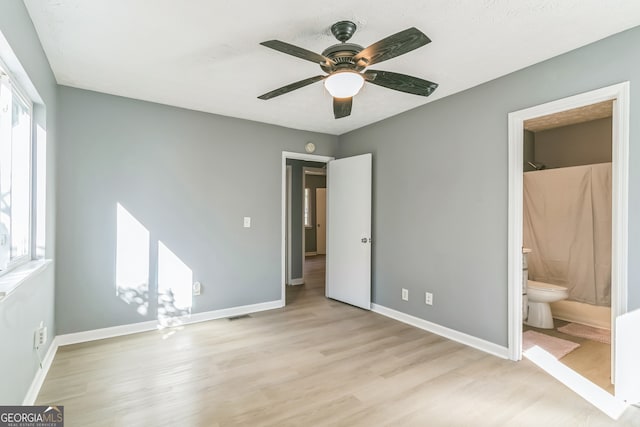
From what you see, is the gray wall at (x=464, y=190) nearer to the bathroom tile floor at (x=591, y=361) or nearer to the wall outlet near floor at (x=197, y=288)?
the bathroom tile floor at (x=591, y=361)

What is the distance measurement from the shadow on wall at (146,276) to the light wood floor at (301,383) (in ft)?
0.86

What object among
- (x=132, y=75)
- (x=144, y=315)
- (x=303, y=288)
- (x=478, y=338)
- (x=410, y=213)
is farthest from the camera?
(x=303, y=288)

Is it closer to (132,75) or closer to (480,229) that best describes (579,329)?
(480,229)

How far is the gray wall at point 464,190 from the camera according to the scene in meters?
2.17

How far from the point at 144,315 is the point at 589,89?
431cm

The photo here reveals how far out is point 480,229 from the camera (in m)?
2.90

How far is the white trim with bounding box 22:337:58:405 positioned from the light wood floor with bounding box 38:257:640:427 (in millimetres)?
44

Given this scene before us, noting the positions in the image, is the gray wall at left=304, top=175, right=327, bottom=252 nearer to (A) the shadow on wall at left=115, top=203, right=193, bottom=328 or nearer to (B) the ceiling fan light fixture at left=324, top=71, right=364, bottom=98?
(A) the shadow on wall at left=115, top=203, right=193, bottom=328

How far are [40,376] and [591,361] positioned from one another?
421 cm

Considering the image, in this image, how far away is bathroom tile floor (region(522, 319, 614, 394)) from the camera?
232 centimetres

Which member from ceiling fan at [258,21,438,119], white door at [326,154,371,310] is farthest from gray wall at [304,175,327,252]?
ceiling fan at [258,21,438,119]

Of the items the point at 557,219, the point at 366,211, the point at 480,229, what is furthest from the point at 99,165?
the point at 557,219

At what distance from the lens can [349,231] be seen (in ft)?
14.0

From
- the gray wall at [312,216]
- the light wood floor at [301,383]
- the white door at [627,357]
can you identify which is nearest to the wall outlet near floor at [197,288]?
the light wood floor at [301,383]
